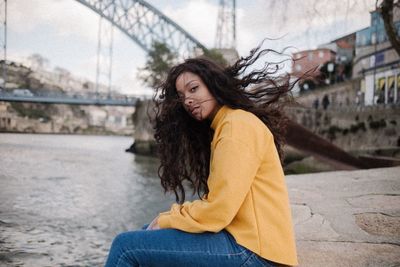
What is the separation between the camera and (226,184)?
4.06 ft

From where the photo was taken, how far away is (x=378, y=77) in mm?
26094

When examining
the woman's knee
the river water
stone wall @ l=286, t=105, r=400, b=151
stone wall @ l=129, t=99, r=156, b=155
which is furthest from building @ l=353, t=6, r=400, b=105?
the woman's knee

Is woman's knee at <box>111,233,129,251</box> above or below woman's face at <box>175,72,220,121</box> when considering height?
below

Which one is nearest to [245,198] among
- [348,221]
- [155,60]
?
[348,221]

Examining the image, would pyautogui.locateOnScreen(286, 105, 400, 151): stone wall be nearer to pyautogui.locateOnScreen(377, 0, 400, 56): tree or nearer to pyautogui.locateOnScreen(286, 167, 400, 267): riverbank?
pyautogui.locateOnScreen(377, 0, 400, 56): tree

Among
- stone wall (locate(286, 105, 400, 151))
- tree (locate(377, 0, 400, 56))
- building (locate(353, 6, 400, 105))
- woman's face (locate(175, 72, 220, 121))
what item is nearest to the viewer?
woman's face (locate(175, 72, 220, 121))

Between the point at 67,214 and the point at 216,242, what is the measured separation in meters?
5.87

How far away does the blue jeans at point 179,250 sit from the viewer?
127 centimetres

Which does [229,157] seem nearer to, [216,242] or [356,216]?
[216,242]

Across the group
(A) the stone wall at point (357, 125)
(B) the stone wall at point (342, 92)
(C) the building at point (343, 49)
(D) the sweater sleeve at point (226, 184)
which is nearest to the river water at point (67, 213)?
(D) the sweater sleeve at point (226, 184)

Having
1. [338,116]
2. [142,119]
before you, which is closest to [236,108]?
[338,116]

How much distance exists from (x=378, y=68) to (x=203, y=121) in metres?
27.0

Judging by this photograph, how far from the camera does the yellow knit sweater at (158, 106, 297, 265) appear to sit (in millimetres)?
1240

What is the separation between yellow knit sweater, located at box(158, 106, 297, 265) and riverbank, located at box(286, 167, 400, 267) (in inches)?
24.1
